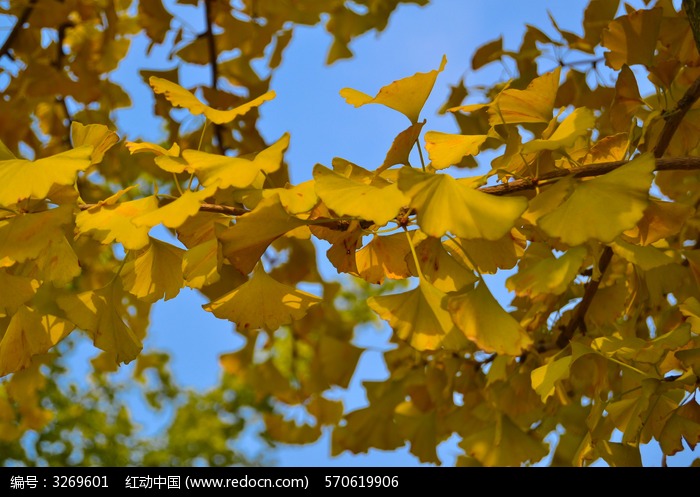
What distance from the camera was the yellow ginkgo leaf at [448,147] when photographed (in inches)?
27.4

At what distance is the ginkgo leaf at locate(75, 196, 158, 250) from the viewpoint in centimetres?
64

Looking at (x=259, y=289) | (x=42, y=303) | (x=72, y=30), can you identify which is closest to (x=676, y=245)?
(x=259, y=289)

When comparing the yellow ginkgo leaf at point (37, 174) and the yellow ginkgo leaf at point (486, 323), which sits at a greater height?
the yellow ginkgo leaf at point (37, 174)

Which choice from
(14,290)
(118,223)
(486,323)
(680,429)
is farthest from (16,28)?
(680,429)

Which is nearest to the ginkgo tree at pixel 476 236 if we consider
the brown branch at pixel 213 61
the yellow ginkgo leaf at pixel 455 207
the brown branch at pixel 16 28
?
the yellow ginkgo leaf at pixel 455 207

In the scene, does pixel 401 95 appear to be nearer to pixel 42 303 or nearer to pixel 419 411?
pixel 419 411

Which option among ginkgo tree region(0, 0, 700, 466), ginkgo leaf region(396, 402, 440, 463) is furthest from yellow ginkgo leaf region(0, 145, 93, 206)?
ginkgo leaf region(396, 402, 440, 463)

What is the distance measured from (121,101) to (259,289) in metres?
1.53

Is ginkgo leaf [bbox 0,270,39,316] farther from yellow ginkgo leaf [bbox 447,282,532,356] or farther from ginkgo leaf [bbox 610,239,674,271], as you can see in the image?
ginkgo leaf [bbox 610,239,674,271]

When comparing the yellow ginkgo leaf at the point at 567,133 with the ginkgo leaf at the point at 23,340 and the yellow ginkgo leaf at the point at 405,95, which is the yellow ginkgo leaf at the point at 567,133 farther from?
the ginkgo leaf at the point at 23,340

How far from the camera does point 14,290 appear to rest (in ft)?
2.45

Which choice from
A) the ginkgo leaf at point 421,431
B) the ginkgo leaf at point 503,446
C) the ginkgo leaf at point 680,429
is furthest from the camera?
the ginkgo leaf at point 421,431

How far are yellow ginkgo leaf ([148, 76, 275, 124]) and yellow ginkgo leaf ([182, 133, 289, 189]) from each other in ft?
0.21

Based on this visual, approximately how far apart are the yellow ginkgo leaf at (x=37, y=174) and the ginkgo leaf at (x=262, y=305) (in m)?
0.17
